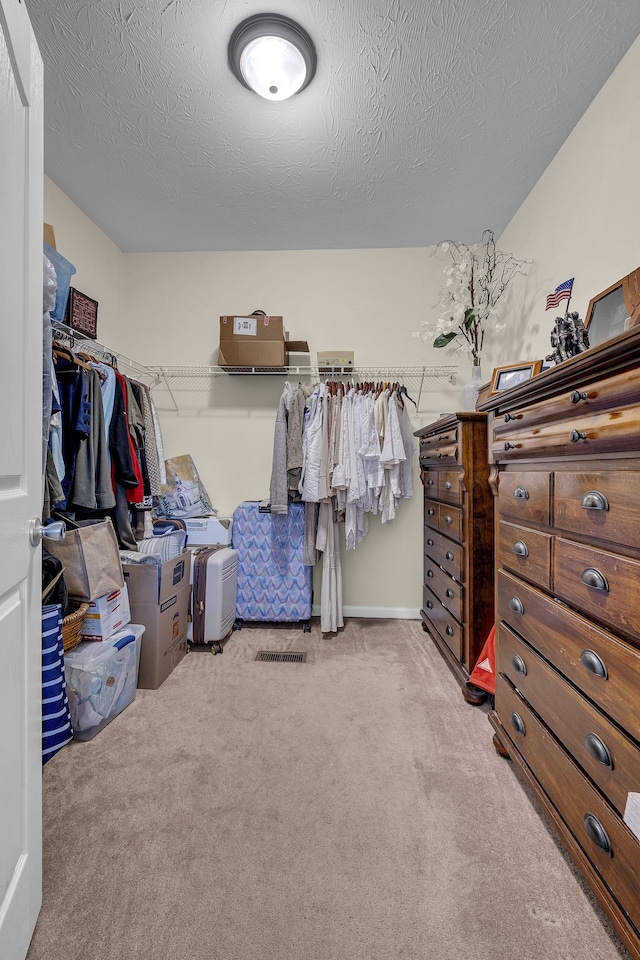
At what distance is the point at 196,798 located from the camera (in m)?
1.29

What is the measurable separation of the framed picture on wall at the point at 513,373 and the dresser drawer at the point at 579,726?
1.09m

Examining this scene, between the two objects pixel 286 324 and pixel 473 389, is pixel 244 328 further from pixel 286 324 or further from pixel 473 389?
pixel 473 389

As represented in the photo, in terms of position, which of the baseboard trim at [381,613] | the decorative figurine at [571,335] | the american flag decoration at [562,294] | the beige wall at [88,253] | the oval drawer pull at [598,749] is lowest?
the baseboard trim at [381,613]

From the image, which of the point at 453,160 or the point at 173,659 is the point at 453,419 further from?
the point at 173,659

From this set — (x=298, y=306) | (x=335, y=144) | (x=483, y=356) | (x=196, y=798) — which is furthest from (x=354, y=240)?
(x=196, y=798)

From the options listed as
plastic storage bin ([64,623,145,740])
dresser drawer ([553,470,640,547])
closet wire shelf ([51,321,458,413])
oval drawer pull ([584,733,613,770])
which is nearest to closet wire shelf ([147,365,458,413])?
closet wire shelf ([51,321,458,413])

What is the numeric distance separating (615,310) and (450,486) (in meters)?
1.02

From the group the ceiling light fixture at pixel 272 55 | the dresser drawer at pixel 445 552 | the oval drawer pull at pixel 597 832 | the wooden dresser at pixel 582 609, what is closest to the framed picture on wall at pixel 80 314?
the ceiling light fixture at pixel 272 55

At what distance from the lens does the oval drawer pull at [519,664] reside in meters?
1.26

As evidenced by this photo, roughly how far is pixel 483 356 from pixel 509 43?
5.28 feet

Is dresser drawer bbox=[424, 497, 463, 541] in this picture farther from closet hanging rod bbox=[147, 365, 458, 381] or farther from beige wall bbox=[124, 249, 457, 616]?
closet hanging rod bbox=[147, 365, 458, 381]

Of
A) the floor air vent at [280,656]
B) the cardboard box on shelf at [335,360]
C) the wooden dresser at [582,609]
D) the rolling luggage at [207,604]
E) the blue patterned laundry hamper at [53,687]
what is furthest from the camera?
the cardboard box on shelf at [335,360]

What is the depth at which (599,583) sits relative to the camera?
92cm

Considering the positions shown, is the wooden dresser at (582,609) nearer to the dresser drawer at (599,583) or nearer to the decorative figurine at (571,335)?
the dresser drawer at (599,583)
